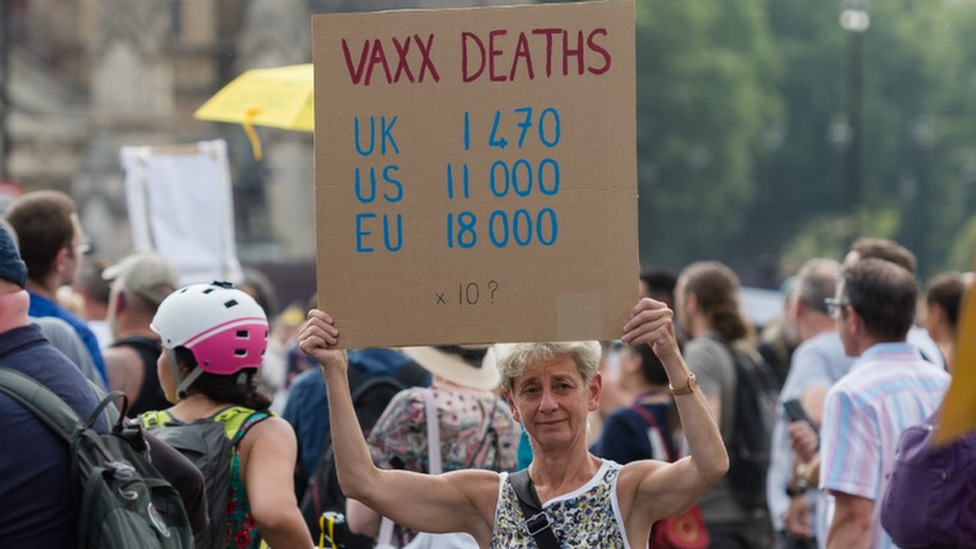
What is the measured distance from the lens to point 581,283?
5.11 metres

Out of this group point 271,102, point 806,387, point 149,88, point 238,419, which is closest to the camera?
point 238,419

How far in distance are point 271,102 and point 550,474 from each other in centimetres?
463

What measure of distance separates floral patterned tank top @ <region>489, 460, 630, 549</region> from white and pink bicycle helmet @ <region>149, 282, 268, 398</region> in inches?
A: 42.9

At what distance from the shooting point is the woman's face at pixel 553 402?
5.25 m

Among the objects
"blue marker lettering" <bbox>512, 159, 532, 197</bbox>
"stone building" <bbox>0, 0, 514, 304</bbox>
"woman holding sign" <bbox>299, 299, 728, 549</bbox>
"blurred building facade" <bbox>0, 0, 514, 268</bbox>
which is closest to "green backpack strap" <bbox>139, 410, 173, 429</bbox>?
"woman holding sign" <bbox>299, 299, 728, 549</bbox>

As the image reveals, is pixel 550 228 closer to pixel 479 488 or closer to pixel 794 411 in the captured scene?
pixel 479 488

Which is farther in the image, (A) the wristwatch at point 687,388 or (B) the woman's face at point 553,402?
(B) the woman's face at point 553,402

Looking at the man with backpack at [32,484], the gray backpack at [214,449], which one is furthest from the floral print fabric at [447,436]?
the man with backpack at [32,484]

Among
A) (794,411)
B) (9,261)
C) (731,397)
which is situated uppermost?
(9,261)

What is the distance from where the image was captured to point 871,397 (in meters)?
6.74

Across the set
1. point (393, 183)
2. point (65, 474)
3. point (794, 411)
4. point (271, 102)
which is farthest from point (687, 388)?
point (271, 102)

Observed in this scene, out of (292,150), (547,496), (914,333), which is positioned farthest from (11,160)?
(547,496)

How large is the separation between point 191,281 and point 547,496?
6195 millimetres

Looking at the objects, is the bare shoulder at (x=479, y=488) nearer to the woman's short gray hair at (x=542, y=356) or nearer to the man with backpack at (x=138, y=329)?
the woman's short gray hair at (x=542, y=356)
